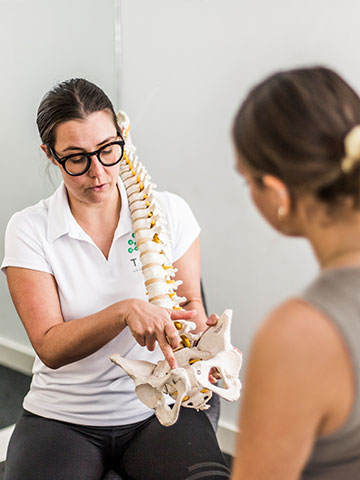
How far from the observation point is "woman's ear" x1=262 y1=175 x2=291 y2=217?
2.17 ft

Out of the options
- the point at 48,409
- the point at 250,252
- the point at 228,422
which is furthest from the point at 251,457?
the point at 228,422

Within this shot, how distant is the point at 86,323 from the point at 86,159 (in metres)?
0.35

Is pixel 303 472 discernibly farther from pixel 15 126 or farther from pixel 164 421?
pixel 15 126

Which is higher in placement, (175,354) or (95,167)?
(95,167)

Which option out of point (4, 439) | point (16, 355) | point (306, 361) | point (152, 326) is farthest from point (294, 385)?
point (4, 439)

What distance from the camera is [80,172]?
1.29 m

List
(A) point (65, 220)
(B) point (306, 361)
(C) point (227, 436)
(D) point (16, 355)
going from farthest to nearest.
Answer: (C) point (227, 436) < (D) point (16, 355) < (A) point (65, 220) < (B) point (306, 361)

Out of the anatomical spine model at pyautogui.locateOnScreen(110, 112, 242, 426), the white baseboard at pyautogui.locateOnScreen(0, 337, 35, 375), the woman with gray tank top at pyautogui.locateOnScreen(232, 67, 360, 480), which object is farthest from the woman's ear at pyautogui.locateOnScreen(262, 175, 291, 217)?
the white baseboard at pyautogui.locateOnScreen(0, 337, 35, 375)

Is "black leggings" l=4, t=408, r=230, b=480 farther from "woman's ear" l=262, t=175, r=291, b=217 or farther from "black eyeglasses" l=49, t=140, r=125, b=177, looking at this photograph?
"woman's ear" l=262, t=175, r=291, b=217

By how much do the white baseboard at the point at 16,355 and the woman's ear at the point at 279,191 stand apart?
1.53 metres

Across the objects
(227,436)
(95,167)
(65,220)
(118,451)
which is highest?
(95,167)

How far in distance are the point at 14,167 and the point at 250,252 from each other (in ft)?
2.68

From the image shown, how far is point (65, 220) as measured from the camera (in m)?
1.37

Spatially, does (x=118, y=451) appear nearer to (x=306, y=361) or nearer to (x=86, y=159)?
(x=86, y=159)
